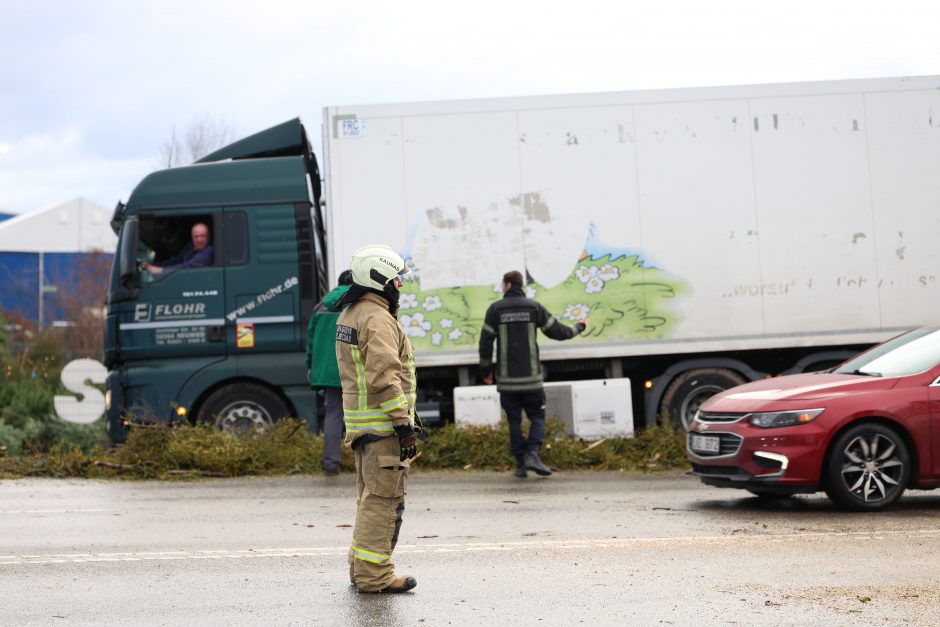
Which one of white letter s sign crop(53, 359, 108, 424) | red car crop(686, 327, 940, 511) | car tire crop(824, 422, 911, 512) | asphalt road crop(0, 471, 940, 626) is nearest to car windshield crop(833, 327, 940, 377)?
red car crop(686, 327, 940, 511)

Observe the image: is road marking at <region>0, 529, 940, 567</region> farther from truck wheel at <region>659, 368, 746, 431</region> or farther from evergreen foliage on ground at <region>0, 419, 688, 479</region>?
truck wheel at <region>659, 368, 746, 431</region>

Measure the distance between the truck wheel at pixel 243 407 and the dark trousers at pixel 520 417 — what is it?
257 centimetres

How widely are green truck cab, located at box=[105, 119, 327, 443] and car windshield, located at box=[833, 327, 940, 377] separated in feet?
18.5

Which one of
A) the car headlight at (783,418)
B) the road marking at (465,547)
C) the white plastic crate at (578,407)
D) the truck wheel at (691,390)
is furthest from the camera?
the truck wheel at (691,390)

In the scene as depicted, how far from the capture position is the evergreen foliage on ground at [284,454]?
39.0ft

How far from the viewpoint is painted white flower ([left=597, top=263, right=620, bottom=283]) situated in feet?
42.6

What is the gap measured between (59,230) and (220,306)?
5236 cm

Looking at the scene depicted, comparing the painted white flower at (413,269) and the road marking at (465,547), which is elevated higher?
the painted white flower at (413,269)

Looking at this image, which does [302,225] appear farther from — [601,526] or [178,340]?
[601,526]

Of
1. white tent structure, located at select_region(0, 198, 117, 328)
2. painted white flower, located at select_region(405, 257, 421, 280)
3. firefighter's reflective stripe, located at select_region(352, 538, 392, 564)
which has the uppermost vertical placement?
white tent structure, located at select_region(0, 198, 117, 328)

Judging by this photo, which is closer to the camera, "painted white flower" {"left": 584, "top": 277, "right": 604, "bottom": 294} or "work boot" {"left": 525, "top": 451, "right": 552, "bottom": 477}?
"work boot" {"left": 525, "top": 451, "right": 552, "bottom": 477}

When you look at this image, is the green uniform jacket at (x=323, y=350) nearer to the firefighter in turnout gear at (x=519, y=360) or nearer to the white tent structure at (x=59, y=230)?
the firefighter in turnout gear at (x=519, y=360)

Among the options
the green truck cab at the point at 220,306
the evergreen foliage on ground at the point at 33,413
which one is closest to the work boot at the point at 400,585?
the green truck cab at the point at 220,306

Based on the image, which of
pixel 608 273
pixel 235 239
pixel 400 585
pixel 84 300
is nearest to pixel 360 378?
pixel 400 585
